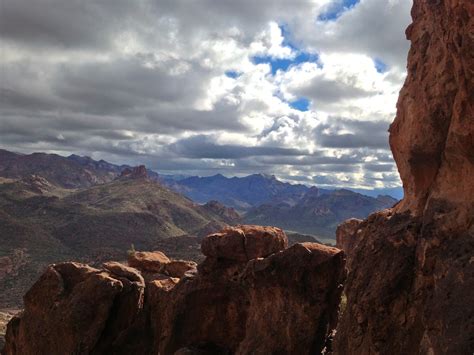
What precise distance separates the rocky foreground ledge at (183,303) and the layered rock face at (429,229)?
6.39 metres

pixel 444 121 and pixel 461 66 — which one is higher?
pixel 461 66

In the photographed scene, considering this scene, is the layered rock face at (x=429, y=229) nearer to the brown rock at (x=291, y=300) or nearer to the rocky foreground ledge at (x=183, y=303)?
the brown rock at (x=291, y=300)

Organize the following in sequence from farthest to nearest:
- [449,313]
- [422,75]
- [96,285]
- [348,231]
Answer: [348,231] → [96,285] → [422,75] → [449,313]

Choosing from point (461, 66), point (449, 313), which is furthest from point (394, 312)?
point (461, 66)

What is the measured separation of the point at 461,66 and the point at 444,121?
3053 mm

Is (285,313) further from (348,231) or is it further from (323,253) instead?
Result: (348,231)

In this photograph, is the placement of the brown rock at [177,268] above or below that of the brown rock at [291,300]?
below

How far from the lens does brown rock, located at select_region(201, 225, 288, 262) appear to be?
3566 centimetres

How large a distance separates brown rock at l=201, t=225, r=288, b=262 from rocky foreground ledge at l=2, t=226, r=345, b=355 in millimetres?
74

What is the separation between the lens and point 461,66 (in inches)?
724

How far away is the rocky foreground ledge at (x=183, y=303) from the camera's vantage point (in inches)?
1121

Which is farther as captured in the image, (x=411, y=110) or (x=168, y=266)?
(x=168, y=266)

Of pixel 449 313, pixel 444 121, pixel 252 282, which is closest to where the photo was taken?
pixel 449 313

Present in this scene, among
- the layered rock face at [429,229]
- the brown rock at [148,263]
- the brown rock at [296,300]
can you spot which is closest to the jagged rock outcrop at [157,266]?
the brown rock at [148,263]
